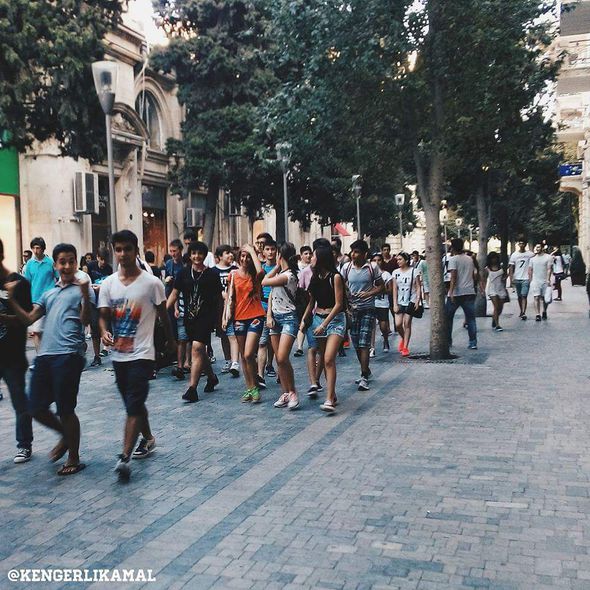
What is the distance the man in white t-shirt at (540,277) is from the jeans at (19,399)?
14043 millimetres

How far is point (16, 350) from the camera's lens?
20.2 feet

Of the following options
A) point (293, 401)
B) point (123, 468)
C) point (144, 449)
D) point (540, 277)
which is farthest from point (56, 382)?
point (540, 277)

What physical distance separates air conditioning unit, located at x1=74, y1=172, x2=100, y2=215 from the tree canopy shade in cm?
464

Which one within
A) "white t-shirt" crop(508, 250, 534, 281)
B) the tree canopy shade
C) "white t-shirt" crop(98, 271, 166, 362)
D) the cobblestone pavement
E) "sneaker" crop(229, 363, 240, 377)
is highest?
the tree canopy shade

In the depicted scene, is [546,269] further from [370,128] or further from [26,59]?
[26,59]

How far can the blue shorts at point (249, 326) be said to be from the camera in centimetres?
909

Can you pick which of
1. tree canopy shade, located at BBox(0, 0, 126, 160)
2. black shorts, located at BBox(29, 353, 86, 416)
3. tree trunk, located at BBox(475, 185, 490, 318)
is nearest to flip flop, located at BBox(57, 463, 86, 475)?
black shorts, located at BBox(29, 353, 86, 416)

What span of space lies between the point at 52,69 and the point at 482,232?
1111 centimetres

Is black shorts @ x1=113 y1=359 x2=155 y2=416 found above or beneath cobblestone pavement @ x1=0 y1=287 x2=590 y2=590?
above

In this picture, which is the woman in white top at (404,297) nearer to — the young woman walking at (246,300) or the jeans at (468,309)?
the jeans at (468,309)

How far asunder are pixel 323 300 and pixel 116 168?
67.0 ft

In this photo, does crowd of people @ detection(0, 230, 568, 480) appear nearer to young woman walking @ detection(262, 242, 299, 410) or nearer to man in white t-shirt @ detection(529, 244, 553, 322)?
young woman walking @ detection(262, 242, 299, 410)

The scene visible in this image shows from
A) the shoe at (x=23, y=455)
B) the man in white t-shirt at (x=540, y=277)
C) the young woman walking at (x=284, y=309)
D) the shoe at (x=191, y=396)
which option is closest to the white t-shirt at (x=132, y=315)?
the shoe at (x=23, y=455)

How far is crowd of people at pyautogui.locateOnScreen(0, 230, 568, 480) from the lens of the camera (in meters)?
5.88
